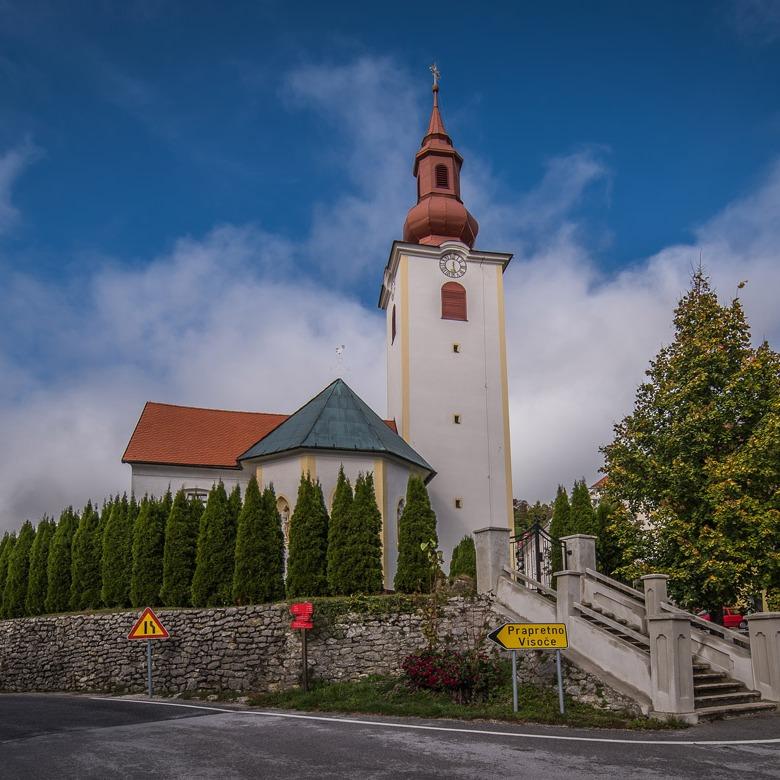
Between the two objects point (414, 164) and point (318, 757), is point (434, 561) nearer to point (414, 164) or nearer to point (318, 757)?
point (318, 757)

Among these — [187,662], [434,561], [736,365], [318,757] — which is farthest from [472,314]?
[318,757]

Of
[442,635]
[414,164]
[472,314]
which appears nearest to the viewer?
[442,635]

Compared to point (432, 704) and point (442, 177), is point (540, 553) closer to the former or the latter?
point (432, 704)

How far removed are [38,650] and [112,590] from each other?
2.44 m

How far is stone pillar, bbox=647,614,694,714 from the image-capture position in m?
12.3

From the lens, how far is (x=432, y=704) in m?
13.6

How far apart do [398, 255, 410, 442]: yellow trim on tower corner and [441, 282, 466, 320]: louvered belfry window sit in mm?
1613

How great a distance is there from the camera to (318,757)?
9.25 m

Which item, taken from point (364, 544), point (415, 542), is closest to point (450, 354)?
point (415, 542)


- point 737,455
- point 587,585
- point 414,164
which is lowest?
point 587,585

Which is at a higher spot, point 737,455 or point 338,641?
point 737,455

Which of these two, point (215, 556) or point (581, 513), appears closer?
point (215, 556)

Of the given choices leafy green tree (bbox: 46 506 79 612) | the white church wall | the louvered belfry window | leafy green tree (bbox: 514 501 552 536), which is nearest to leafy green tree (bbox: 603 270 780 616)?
the louvered belfry window

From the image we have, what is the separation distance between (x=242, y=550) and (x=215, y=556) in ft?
2.95
